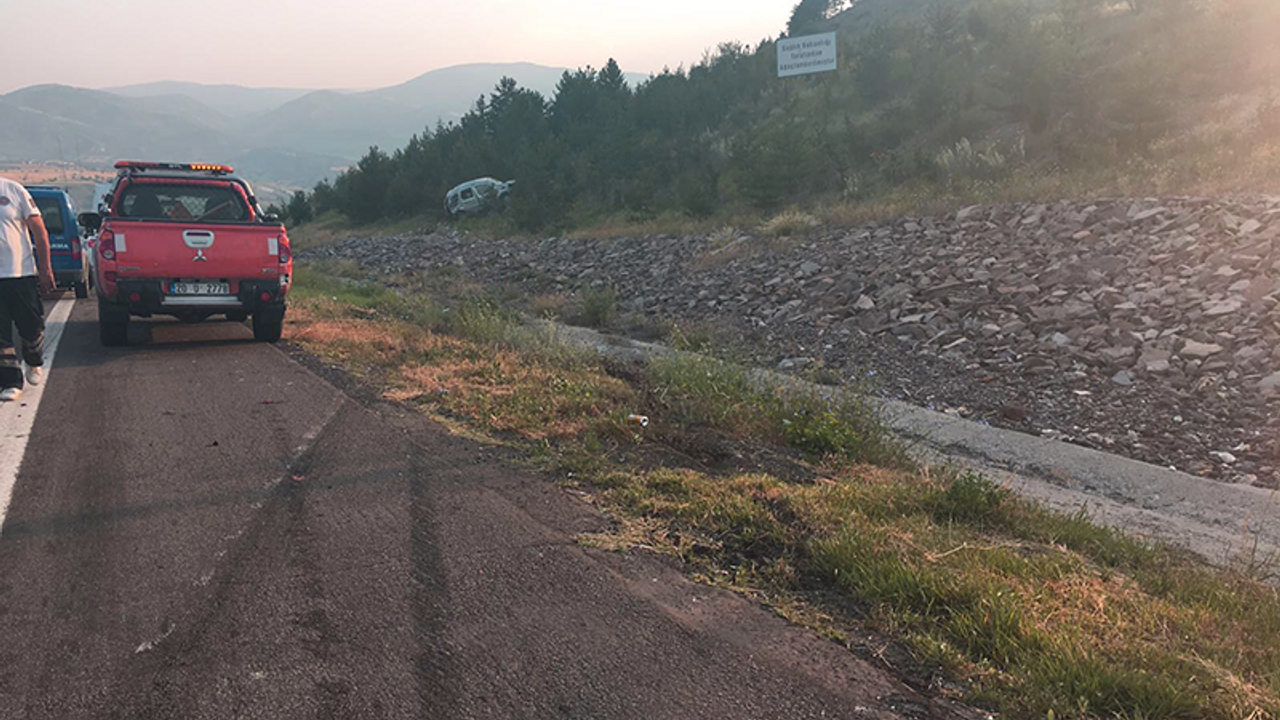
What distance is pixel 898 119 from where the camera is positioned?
25.9 metres

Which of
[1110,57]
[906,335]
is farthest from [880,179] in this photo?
[906,335]

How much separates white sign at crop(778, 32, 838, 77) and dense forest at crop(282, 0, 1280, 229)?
4.66ft

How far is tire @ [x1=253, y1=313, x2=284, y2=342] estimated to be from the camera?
31.6 feet

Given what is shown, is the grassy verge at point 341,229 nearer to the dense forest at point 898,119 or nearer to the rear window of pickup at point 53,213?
the dense forest at point 898,119

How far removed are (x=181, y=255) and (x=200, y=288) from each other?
41cm

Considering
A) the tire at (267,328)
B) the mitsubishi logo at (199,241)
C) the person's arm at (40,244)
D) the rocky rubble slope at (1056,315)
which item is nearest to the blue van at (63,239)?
the tire at (267,328)

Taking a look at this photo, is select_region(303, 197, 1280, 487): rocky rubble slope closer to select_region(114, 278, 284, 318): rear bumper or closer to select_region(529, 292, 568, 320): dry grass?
select_region(529, 292, 568, 320): dry grass

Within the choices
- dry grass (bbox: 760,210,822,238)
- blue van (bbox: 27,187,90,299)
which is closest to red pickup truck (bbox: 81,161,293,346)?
blue van (bbox: 27,187,90,299)

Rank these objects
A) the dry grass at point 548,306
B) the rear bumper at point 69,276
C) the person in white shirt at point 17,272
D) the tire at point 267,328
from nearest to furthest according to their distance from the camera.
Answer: the person in white shirt at point 17,272
the tire at point 267,328
the rear bumper at point 69,276
the dry grass at point 548,306

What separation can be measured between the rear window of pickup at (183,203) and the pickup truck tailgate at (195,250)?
386 mm

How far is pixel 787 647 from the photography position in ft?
10.1

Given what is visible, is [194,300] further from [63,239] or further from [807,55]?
[807,55]

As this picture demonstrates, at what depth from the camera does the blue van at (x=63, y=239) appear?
15.6m

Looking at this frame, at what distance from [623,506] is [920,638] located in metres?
1.83
